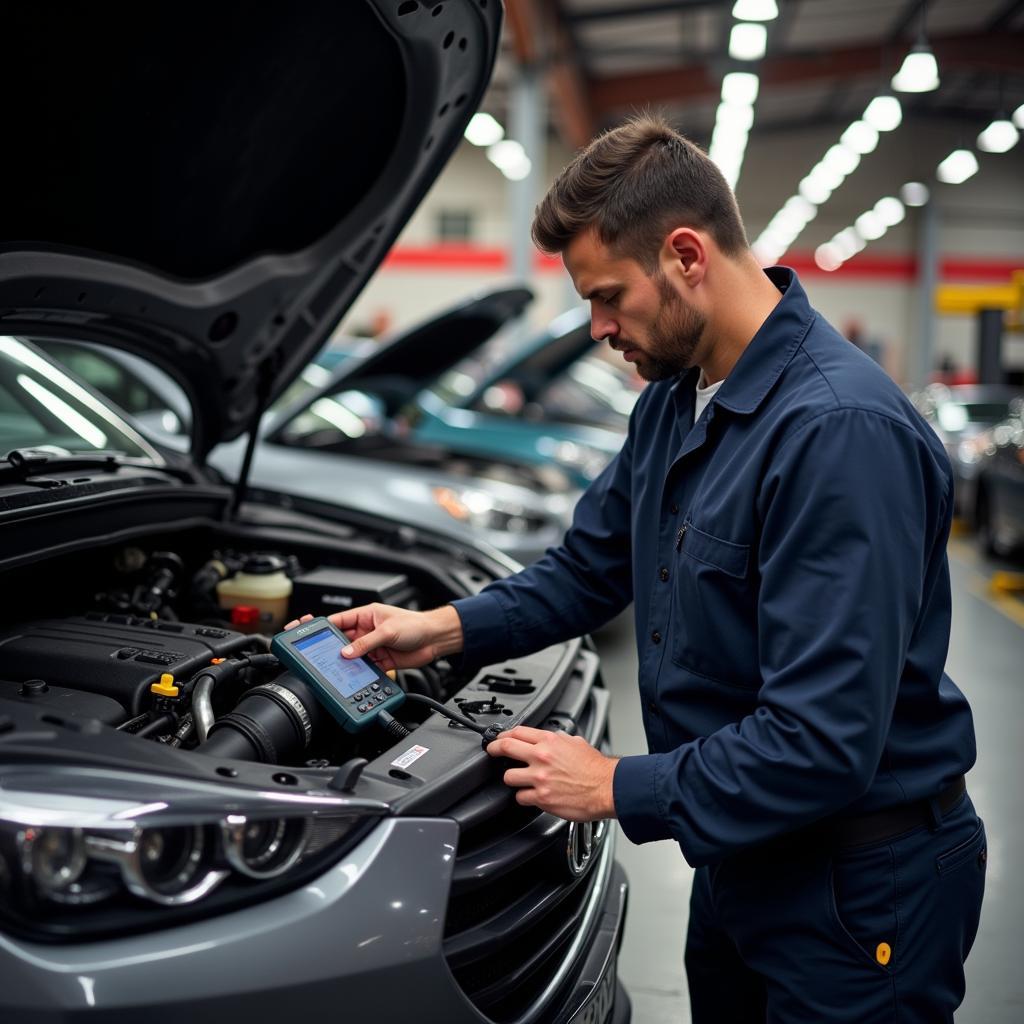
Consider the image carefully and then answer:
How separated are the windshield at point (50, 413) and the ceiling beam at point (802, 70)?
1109cm

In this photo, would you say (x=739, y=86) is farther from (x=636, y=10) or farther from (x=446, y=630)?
(x=446, y=630)

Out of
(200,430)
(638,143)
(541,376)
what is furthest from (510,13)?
(638,143)

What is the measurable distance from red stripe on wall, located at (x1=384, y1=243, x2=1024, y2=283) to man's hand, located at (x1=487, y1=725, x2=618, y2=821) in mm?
20236

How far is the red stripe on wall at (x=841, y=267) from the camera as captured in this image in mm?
21906

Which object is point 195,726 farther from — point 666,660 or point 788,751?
point 788,751

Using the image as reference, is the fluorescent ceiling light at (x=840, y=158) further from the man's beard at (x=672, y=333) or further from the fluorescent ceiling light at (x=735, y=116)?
the man's beard at (x=672, y=333)

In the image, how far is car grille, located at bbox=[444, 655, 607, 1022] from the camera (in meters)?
1.32

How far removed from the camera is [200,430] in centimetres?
262

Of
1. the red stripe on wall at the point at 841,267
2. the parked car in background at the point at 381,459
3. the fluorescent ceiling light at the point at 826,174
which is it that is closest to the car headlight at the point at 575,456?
the parked car in background at the point at 381,459

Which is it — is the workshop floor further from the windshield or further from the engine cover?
the windshield

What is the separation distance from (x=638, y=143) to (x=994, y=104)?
2135 cm

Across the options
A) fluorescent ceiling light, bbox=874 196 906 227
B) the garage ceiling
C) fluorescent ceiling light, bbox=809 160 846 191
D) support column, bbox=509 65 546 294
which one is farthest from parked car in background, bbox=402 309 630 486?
fluorescent ceiling light, bbox=874 196 906 227

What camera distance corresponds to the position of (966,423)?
411 inches

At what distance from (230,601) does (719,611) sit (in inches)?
46.2
